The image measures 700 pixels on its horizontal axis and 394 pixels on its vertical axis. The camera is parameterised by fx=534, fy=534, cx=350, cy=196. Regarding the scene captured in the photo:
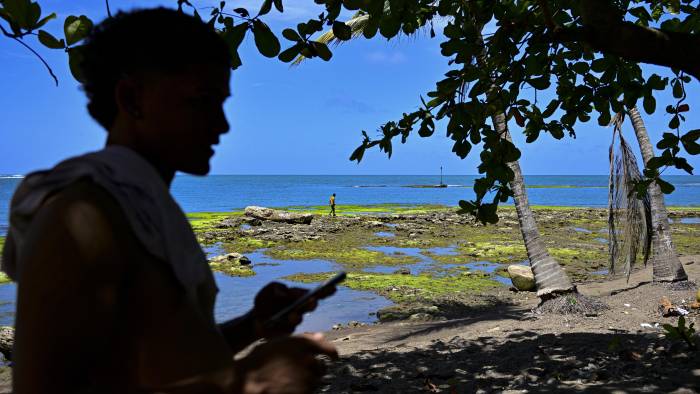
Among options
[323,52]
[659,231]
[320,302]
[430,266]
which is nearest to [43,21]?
[323,52]

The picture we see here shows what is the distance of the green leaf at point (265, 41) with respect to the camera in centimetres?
280

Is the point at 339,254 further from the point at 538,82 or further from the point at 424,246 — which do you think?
the point at 538,82

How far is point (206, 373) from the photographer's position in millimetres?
904

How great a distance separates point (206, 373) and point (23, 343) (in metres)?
0.29

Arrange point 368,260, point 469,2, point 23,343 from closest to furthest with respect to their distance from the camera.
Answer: point 23,343 → point 469,2 → point 368,260

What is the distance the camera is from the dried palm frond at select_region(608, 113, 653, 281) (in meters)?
9.07

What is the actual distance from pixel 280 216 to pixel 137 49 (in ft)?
99.1

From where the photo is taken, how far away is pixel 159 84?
1.04m

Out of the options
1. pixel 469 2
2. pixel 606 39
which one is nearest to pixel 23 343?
pixel 606 39

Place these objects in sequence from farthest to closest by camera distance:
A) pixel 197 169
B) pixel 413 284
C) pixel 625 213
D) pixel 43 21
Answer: pixel 413 284
pixel 625 213
pixel 43 21
pixel 197 169

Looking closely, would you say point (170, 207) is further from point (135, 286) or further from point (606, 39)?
point (606, 39)

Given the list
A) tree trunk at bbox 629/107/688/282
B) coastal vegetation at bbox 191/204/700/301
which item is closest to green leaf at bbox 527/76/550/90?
tree trunk at bbox 629/107/688/282

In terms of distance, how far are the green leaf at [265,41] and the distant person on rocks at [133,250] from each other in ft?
5.58

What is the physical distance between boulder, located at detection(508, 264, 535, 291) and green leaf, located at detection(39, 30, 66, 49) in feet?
40.8
